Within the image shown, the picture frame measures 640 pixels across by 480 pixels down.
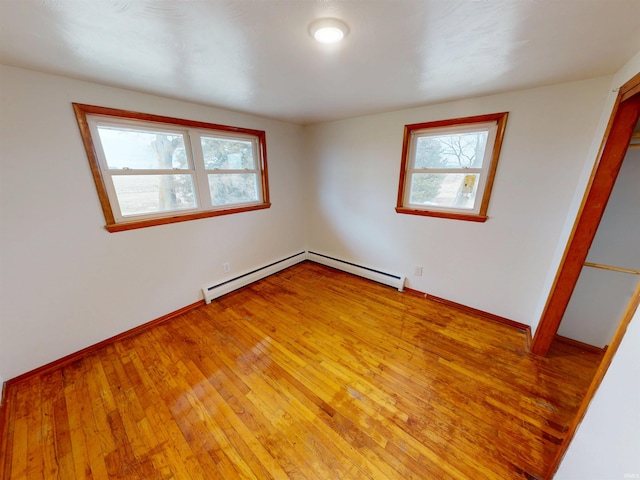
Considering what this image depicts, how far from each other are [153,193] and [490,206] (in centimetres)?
332

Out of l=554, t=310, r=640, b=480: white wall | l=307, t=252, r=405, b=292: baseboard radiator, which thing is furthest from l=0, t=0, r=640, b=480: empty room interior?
l=307, t=252, r=405, b=292: baseboard radiator

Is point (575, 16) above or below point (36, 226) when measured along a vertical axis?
above

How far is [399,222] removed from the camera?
9.20 feet

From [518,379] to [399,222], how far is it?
178 centimetres

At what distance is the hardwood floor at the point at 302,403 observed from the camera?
4.00ft

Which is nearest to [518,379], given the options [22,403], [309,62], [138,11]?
[309,62]

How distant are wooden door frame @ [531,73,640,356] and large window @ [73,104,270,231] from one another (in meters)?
3.10

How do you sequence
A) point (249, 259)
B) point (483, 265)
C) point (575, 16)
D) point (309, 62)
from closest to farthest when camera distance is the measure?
point (575, 16)
point (309, 62)
point (483, 265)
point (249, 259)

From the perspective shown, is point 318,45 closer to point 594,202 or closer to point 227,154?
point 227,154

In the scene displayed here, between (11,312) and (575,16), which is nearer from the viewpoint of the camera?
(575,16)

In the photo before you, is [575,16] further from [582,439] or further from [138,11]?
[138,11]

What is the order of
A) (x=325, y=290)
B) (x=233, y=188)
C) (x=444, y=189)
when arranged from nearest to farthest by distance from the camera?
(x=444, y=189) < (x=233, y=188) < (x=325, y=290)

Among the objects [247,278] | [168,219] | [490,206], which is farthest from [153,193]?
[490,206]

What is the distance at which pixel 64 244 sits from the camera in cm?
174
